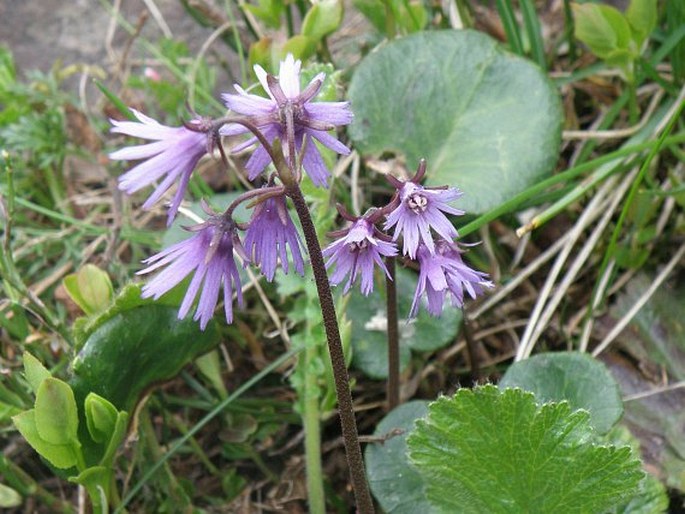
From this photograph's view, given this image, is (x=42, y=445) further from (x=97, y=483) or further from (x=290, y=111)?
(x=290, y=111)

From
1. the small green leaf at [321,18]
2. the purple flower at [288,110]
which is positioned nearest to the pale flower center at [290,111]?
the purple flower at [288,110]

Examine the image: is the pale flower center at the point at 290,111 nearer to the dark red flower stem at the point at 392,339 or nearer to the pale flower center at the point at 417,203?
the pale flower center at the point at 417,203

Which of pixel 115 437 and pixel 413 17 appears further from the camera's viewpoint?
pixel 413 17

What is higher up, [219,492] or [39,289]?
[39,289]

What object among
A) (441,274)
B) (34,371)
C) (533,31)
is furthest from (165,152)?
(533,31)

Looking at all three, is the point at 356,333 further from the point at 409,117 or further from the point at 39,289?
the point at 39,289

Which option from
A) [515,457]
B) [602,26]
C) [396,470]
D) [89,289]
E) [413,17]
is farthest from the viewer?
[413,17]

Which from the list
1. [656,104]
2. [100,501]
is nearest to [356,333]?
[100,501]
